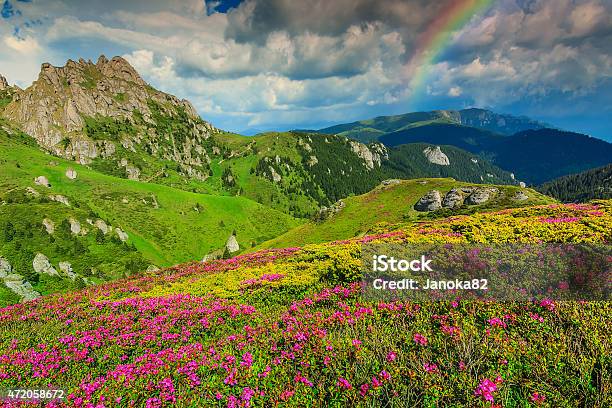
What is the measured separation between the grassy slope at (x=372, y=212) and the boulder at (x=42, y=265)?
78.7m

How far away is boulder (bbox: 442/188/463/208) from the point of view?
9388 cm

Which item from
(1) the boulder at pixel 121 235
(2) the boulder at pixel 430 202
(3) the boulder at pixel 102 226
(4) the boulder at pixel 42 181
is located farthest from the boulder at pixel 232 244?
(4) the boulder at pixel 42 181

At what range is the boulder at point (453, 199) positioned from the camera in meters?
93.9

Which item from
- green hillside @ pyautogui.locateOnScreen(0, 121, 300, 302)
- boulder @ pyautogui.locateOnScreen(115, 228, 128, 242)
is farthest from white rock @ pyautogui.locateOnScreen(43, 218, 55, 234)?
boulder @ pyautogui.locateOnScreen(115, 228, 128, 242)

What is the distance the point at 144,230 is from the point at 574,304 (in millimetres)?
202973

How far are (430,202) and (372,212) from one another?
1932 centimetres

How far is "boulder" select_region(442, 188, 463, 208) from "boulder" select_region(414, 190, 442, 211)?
1.70m

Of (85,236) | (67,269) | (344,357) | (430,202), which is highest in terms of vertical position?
(430,202)

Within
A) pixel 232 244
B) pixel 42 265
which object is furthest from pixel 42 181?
pixel 232 244

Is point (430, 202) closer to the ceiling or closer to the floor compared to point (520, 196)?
closer to the floor

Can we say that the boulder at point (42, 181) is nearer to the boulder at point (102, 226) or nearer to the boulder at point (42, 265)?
the boulder at point (102, 226)

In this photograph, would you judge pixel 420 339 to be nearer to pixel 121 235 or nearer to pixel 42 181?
pixel 121 235

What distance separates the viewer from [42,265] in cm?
11275

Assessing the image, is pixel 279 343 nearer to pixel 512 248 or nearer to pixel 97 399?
pixel 97 399
